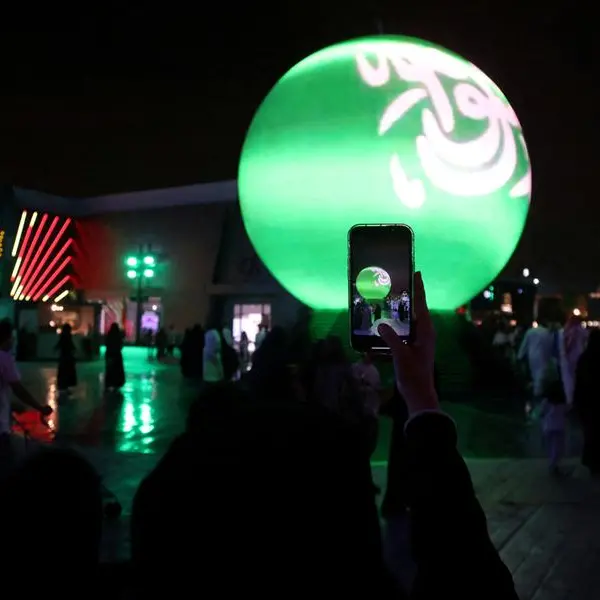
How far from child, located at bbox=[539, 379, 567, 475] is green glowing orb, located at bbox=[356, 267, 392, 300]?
5.68m

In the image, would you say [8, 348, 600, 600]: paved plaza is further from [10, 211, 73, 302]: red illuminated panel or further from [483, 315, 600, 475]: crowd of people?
[10, 211, 73, 302]: red illuminated panel

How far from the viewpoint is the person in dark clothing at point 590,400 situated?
22.4 feet

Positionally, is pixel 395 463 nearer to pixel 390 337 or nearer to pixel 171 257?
pixel 390 337

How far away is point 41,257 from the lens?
1513 inches

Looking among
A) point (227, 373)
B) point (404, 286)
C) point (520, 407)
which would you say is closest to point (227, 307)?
point (227, 373)

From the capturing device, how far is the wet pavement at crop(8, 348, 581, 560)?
6668mm

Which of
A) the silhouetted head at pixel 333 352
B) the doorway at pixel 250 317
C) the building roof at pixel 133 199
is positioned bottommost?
the silhouetted head at pixel 333 352

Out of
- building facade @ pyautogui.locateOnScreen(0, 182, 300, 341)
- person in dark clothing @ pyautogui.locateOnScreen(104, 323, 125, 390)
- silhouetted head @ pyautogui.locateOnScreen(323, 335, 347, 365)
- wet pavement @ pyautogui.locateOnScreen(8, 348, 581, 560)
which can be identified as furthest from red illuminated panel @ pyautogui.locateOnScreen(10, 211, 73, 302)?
silhouetted head @ pyautogui.locateOnScreen(323, 335, 347, 365)

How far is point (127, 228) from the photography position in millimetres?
41250

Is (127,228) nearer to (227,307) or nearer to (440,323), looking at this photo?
(227,307)

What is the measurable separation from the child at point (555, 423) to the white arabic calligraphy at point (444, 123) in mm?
2377

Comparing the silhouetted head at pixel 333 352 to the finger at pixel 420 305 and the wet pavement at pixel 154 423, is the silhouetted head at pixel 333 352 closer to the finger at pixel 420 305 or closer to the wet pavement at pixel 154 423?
the wet pavement at pixel 154 423

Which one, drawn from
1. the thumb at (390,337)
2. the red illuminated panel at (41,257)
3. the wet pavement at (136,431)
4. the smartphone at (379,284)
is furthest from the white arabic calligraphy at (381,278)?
the red illuminated panel at (41,257)

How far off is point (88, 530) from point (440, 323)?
7200 millimetres
